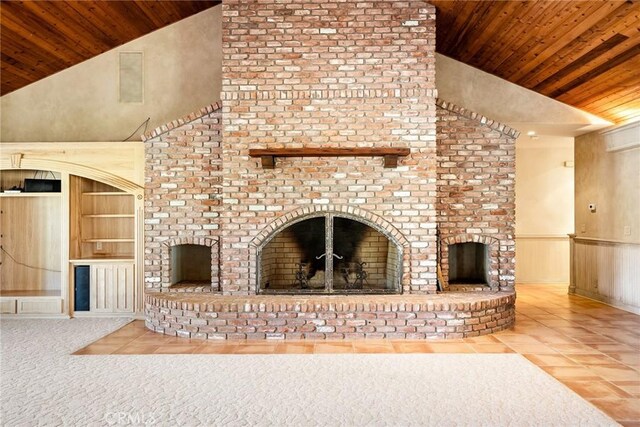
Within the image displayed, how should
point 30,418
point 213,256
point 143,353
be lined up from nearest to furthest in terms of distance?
point 30,418
point 143,353
point 213,256

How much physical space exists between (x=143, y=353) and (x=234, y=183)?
1.99 m

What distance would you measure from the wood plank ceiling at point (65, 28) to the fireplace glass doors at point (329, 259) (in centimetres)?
316

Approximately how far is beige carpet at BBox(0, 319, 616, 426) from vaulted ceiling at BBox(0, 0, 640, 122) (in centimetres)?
320

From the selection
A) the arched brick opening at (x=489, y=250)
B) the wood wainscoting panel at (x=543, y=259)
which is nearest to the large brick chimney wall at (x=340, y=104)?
the arched brick opening at (x=489, y=250)

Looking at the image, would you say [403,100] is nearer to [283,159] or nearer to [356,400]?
[283,159]

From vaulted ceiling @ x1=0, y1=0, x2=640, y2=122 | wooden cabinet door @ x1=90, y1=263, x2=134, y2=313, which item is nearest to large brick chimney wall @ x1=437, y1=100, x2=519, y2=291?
vaulted ceiling @ x1=0, y1=0, x2=640, y2=122

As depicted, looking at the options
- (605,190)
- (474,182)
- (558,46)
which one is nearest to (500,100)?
(558,46)

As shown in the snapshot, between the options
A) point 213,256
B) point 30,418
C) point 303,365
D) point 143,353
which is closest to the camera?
point 30,418

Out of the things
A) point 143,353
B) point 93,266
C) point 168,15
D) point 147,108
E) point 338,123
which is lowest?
point 143,353

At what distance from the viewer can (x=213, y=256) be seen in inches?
222

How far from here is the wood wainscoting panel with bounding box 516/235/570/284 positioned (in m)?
8.72

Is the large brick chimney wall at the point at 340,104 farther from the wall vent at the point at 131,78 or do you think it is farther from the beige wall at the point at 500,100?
the wall vent at the point at 131,78

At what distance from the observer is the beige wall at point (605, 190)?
611 cm

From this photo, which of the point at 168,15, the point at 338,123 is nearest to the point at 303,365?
the point at 338,123
